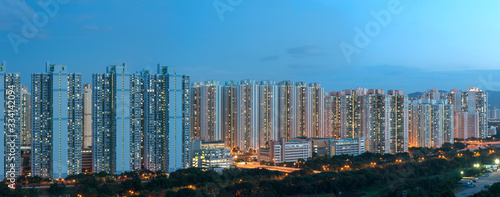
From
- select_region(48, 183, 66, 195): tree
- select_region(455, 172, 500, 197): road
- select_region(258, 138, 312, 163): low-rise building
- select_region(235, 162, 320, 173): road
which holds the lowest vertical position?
select_region(455, 172, 500, 197): road

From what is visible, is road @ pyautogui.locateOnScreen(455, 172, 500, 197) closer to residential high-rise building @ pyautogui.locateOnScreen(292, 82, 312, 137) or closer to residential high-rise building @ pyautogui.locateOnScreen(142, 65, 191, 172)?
residential high-rise building @ pyautogui.locateOnScreen(142, 65, 191, 172)

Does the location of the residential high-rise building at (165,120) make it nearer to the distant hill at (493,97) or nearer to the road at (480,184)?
the road at (480,184)

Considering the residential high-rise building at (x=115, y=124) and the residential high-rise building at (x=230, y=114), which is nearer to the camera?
the residential high-rise building at (x=115, y=124)

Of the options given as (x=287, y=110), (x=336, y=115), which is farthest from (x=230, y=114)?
(x=336, y=115)

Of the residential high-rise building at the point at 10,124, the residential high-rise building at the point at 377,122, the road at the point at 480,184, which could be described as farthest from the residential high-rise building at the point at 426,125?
the residential high-rise building at the point at 10,124

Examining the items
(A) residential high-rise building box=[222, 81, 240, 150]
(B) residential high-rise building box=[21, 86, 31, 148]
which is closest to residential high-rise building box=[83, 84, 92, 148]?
(B) residential high-rise building box=[21, 86, 31, 148]
